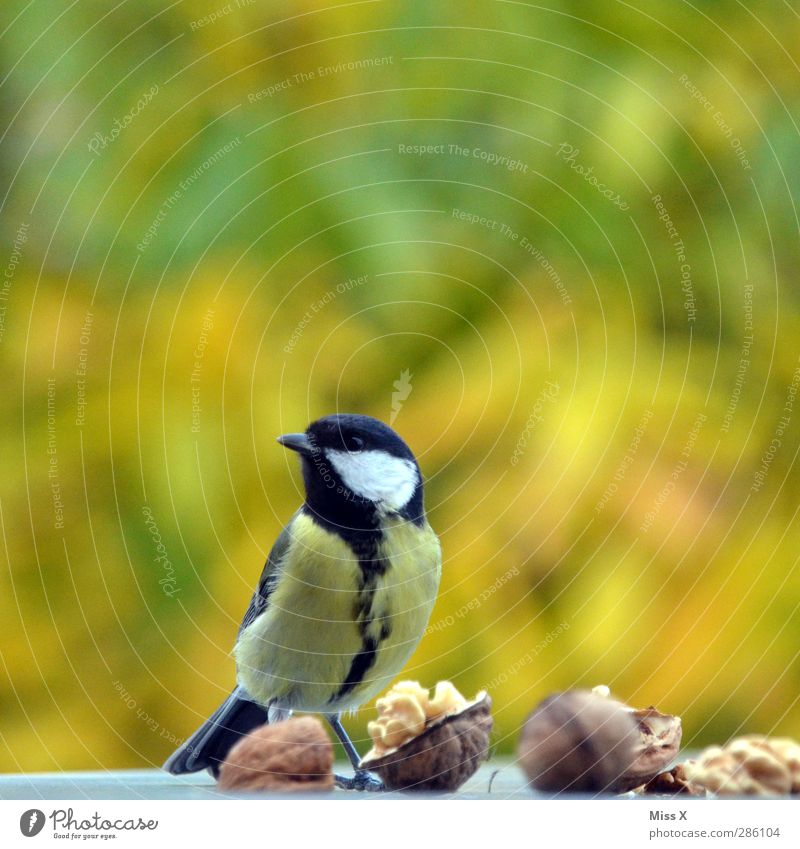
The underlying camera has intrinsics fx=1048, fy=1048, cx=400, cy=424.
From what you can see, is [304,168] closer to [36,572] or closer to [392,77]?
[392,77]

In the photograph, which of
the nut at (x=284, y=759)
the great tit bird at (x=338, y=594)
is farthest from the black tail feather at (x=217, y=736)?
the nut at (x=284, y=759)

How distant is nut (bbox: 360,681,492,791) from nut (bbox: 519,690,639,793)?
36mm

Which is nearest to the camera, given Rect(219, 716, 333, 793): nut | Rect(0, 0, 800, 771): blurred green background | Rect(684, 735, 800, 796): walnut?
Rect(219, 716, 333, 793): nut

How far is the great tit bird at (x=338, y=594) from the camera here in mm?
800

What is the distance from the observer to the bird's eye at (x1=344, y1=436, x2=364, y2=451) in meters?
0.79

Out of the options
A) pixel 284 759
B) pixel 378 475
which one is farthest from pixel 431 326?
pixel 284 759

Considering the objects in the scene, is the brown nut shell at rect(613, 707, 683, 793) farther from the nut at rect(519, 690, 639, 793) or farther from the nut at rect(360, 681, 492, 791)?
the nut at rect(360, 681, 492, 791)

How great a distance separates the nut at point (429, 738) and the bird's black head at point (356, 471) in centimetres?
17

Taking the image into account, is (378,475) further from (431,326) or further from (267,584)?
(431,326)

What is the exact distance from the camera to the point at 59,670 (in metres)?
1.35

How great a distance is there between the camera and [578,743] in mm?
701

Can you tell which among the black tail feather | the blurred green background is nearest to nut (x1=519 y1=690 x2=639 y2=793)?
the black tail feather

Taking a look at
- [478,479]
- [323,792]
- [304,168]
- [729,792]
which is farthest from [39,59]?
[729,792]

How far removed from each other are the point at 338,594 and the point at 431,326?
1.95 feet
